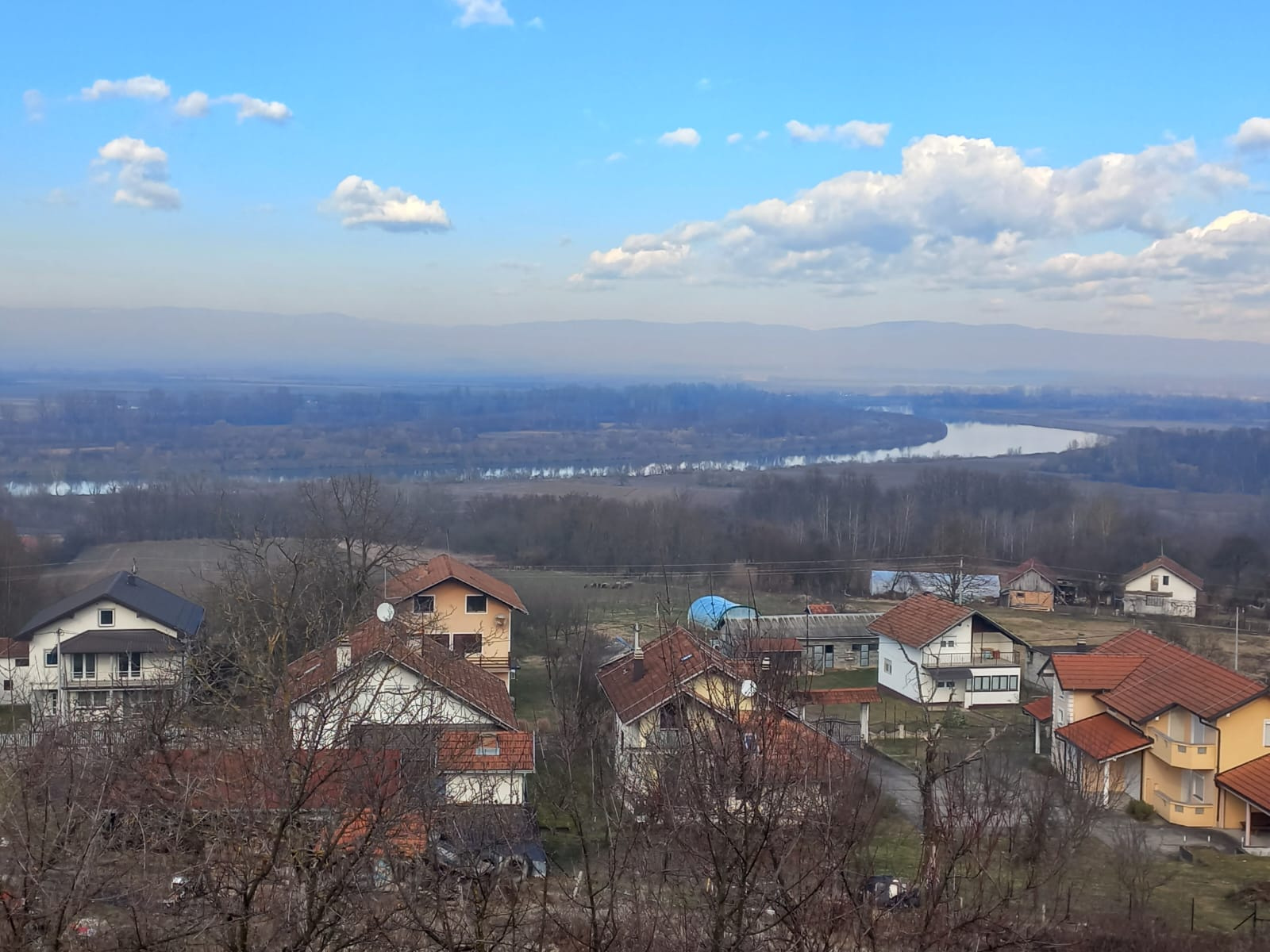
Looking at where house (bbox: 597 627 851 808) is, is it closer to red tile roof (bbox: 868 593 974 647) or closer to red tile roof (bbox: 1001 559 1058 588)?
red tile roof (bbox: 868 593 974 647)

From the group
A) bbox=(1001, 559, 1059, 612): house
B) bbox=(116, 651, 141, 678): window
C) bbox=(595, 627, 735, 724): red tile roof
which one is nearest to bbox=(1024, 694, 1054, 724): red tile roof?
bbox=(595, 627, 735, 724): red tile roof

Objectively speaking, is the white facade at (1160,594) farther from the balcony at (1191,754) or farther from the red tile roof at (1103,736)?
the balcony at (1191,754)

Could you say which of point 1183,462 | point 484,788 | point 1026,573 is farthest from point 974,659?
point 1183,462

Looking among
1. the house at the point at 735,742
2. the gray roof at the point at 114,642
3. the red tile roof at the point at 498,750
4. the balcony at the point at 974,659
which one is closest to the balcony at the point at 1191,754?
the balcony at the point at 974,659

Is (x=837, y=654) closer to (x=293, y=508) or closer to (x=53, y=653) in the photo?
(x=53, y=653)

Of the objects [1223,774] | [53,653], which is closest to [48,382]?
[53,653]

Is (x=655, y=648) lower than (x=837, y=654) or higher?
higher

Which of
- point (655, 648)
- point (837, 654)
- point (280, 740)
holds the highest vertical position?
point (280, 740)

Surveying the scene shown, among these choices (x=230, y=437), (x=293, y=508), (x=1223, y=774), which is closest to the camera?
(x=1223, y=774)
